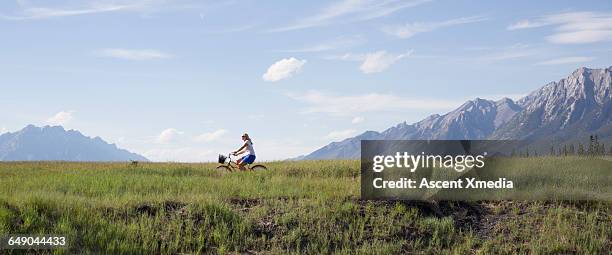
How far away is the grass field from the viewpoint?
1562cm

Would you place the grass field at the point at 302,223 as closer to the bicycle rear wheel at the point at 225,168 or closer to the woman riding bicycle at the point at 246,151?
the woman riding bicycle at the point at 246,151

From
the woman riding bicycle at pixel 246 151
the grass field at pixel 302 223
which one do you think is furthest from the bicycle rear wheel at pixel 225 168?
the grass field at pixel 302 223

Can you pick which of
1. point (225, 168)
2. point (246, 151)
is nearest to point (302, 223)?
point (246, 151)

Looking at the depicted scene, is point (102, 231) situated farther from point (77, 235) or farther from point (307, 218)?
point (307, 218)

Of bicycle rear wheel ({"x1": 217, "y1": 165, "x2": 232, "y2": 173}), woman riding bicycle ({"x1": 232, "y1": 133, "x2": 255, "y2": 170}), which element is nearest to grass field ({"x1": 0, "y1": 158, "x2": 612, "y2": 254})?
woman riding bicycle ({"x1": 232, "y1": 133, "x2": 255, "y2": 170})

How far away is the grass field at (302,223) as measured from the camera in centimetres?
1562

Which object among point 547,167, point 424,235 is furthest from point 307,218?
point 547,167

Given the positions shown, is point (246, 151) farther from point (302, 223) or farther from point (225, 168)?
point (302, 223)

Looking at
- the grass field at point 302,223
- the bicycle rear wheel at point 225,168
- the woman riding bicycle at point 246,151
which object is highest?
the woman riding bicycle at point 246,151

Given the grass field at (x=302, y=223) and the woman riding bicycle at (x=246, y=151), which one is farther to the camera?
the woman riding bicycle at (x=246, y=151)

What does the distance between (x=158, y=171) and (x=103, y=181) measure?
6575 mm

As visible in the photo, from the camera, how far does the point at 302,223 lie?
55.6ft

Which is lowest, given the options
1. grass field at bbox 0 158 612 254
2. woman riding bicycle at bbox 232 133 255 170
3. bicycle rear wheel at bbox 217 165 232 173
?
grass field at bbox 0 158 612 254

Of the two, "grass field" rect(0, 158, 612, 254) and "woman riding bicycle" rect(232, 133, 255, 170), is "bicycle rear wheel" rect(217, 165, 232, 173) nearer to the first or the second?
"woman riding bicycle" rect(232, 133, 255, 170)
